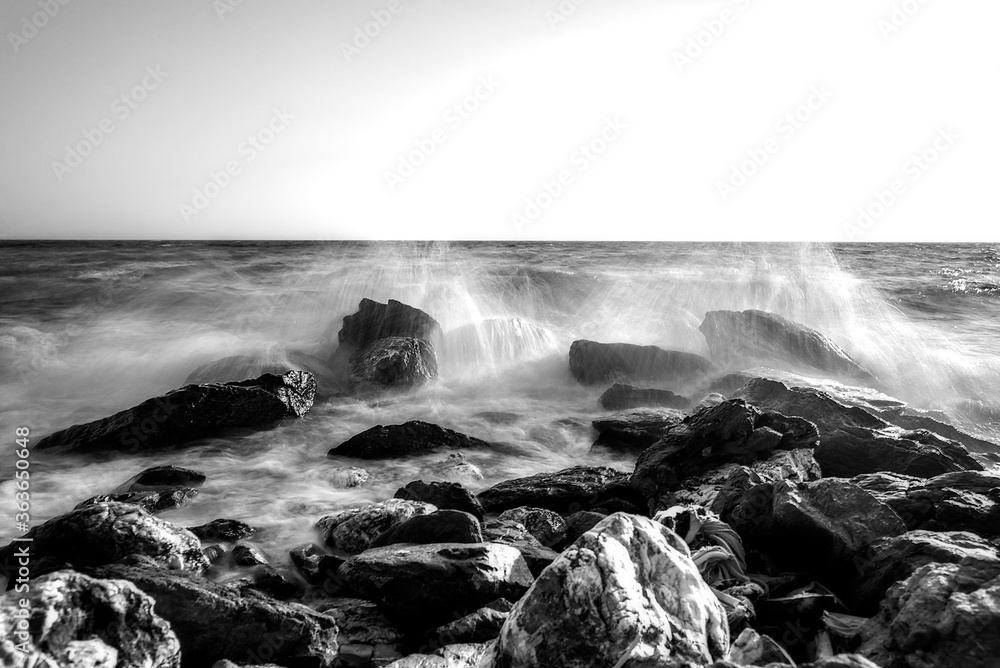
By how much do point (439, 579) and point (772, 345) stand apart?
953cm

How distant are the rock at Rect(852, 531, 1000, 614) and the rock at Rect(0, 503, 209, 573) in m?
3.93

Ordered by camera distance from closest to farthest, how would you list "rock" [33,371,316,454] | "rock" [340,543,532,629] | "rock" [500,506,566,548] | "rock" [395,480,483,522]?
"rock" [340,543,532,629]
"rock" [500,506,566,548]
"rock" [395,480,483,522]
"rock" [33,371,316,454]

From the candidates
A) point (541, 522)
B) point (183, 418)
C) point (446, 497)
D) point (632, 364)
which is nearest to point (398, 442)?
point (446, 497)

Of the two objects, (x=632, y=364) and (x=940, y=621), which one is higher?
(x=940, y=621)

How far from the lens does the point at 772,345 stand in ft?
35.4

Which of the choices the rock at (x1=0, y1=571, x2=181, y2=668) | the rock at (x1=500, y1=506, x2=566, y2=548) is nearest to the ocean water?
the rock at (x1=500, y1=506, x2=566, y2=548)

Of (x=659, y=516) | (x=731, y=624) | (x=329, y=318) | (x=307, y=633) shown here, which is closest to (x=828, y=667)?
(x=731, y=624)

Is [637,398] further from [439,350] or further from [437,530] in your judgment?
[437,530]

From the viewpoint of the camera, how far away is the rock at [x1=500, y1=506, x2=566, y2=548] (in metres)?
4.07

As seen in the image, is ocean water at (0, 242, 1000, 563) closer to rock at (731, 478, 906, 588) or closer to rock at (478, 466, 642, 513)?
rock at (478, 466, 642, 513)

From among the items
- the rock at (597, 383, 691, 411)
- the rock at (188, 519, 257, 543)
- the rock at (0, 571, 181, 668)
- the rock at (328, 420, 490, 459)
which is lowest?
the rock at (188, 519, 257, 543)

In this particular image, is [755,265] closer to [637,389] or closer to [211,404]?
[637,389]

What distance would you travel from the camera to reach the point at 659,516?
10.7 feet

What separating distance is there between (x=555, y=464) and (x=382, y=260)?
12272 mm
